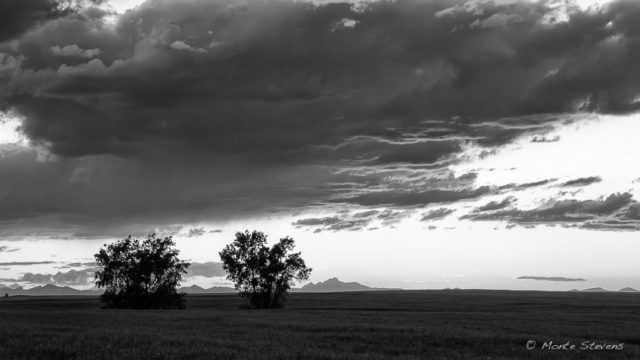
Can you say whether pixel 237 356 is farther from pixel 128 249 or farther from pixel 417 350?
pixel 128 249

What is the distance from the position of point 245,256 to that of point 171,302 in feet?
53.4

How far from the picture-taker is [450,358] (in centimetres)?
2933

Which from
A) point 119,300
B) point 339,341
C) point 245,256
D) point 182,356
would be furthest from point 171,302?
point 182,356
